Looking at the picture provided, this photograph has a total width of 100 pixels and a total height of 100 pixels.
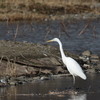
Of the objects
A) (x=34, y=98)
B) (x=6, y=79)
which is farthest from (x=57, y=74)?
(x=34, y=98)

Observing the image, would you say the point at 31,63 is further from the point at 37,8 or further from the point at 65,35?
the point at 37,8

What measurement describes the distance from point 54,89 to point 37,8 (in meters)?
25.9

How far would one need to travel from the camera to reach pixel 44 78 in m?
13.0

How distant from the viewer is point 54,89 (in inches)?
443

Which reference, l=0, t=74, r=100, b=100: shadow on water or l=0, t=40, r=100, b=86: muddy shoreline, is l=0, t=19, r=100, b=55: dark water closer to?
l=0, t=40, r=100, b=86: muddy shoreline

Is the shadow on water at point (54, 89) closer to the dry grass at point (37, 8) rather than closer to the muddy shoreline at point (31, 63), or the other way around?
the muddy shoreline at point (31, 63)

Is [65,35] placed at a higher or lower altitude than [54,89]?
higher

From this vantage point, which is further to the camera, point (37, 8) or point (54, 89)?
point (37, 8)

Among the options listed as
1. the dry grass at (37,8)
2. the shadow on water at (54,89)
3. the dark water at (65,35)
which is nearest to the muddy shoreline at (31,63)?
the shadow on water at (54,89)

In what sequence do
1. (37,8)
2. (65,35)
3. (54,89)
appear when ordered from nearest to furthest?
1. (54,89)
2. (65,35)
3. (37,8)

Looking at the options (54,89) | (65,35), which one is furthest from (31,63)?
(65,35)

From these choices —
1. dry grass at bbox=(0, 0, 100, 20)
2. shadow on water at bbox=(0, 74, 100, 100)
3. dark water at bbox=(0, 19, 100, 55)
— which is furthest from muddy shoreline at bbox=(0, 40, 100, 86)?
dry grass at bbox=(0, 0, 100, 20)

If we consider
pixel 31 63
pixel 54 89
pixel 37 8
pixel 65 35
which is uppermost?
pixel 37 8

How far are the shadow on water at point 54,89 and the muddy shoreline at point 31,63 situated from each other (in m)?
0.53
